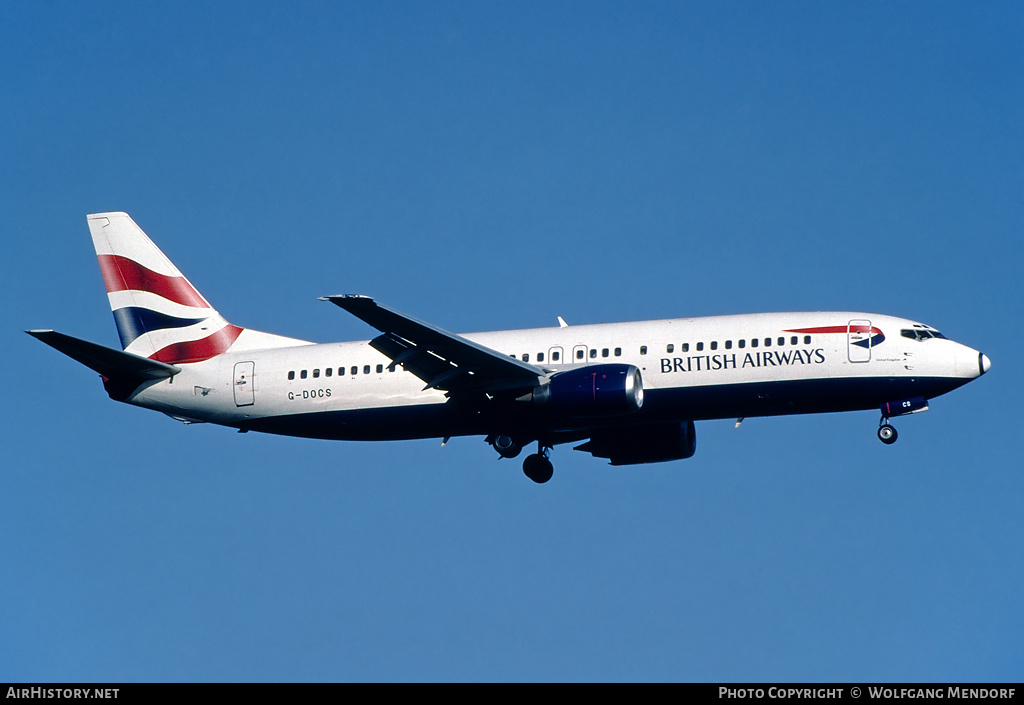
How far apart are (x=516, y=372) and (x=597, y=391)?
2892 mm

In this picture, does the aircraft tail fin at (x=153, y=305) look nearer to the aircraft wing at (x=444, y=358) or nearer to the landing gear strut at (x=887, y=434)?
the aircraft wing at (x=444, y=358)

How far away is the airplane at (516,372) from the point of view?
1676 inches

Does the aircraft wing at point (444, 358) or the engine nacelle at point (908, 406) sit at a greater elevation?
the aircraft wing at point (444, 358)

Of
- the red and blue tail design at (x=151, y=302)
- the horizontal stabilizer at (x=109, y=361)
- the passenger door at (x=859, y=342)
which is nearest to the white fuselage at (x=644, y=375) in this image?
the passenger door at (x=859, y=342)

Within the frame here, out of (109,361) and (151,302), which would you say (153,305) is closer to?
(151,302)

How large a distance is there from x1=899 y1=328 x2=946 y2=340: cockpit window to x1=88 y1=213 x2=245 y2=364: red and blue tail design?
75.9 feet

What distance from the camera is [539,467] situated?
1914 inches

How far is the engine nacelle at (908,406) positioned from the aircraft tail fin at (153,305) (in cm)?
2066

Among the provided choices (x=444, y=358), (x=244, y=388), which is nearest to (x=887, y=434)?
(x=444, y=358)

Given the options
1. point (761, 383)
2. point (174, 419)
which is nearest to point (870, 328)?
point (761, 383)

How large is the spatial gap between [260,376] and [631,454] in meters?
13.2

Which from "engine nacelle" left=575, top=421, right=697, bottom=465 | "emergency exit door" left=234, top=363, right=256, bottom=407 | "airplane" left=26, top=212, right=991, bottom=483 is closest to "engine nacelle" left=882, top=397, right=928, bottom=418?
"airplane" left=26, top=212, right=991, bottom=483
